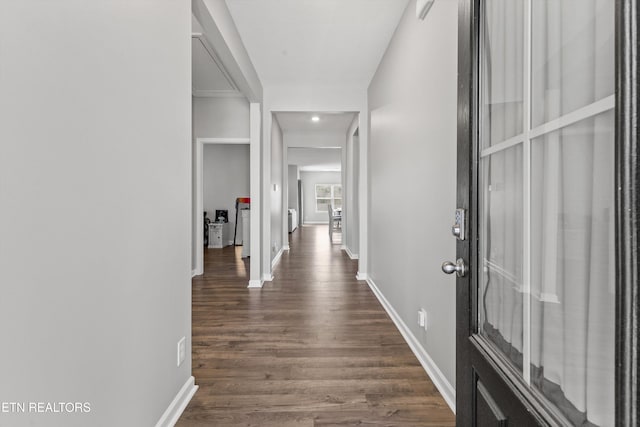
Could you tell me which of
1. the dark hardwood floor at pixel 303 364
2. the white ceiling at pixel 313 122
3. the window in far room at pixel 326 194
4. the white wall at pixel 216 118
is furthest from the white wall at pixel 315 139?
the window in far room at pixel 326 194

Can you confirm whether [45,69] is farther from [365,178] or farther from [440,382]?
[365,178]

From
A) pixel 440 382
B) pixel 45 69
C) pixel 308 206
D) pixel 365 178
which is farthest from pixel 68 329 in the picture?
pixel 308 206

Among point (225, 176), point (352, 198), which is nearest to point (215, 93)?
point (352, 198)

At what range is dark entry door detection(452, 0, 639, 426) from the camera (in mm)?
505

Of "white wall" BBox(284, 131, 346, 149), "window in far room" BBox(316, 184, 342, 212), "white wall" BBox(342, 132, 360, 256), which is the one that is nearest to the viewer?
"white wall" BBox(342, 132, 360, 256)

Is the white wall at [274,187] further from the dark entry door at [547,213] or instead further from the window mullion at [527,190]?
the window mullion at [527,190]

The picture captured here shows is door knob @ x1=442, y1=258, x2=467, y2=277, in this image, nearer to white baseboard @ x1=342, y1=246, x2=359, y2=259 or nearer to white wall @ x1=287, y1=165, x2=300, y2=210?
white baseboard @ x1=342, y1=246, x2=359, y2=259

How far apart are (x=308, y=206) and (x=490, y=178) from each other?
14.8 meters

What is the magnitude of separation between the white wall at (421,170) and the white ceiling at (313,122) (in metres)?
2.10

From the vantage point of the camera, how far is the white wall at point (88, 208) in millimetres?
766

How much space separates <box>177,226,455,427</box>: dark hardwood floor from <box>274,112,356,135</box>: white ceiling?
2928 mm

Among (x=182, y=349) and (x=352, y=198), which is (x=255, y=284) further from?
(x=352, y=198)

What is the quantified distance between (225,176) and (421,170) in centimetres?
649

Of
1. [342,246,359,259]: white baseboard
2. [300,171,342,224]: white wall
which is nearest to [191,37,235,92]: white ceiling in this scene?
[342,246,359,259]: white baseboard
